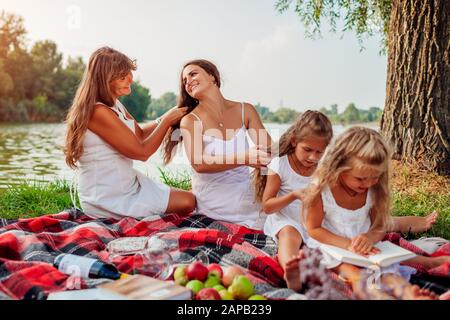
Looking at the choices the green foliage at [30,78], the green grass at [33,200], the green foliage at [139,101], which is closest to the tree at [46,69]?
the green foliage at [30,78]

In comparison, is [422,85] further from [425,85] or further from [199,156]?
[199,156]

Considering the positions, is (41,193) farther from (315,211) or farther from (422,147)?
(422,147)

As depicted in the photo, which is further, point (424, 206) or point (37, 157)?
point (37, 157)

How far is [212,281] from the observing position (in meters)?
2.58

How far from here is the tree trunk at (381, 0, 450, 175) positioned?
5.41 metres

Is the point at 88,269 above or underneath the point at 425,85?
underneath

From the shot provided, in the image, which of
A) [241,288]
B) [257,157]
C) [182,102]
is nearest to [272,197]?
[257,157]

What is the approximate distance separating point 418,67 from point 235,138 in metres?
2.59

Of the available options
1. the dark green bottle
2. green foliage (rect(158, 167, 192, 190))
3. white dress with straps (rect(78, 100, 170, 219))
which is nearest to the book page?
the dark green bottle

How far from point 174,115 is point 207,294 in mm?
1940

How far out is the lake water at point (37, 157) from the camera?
6.15 metres
